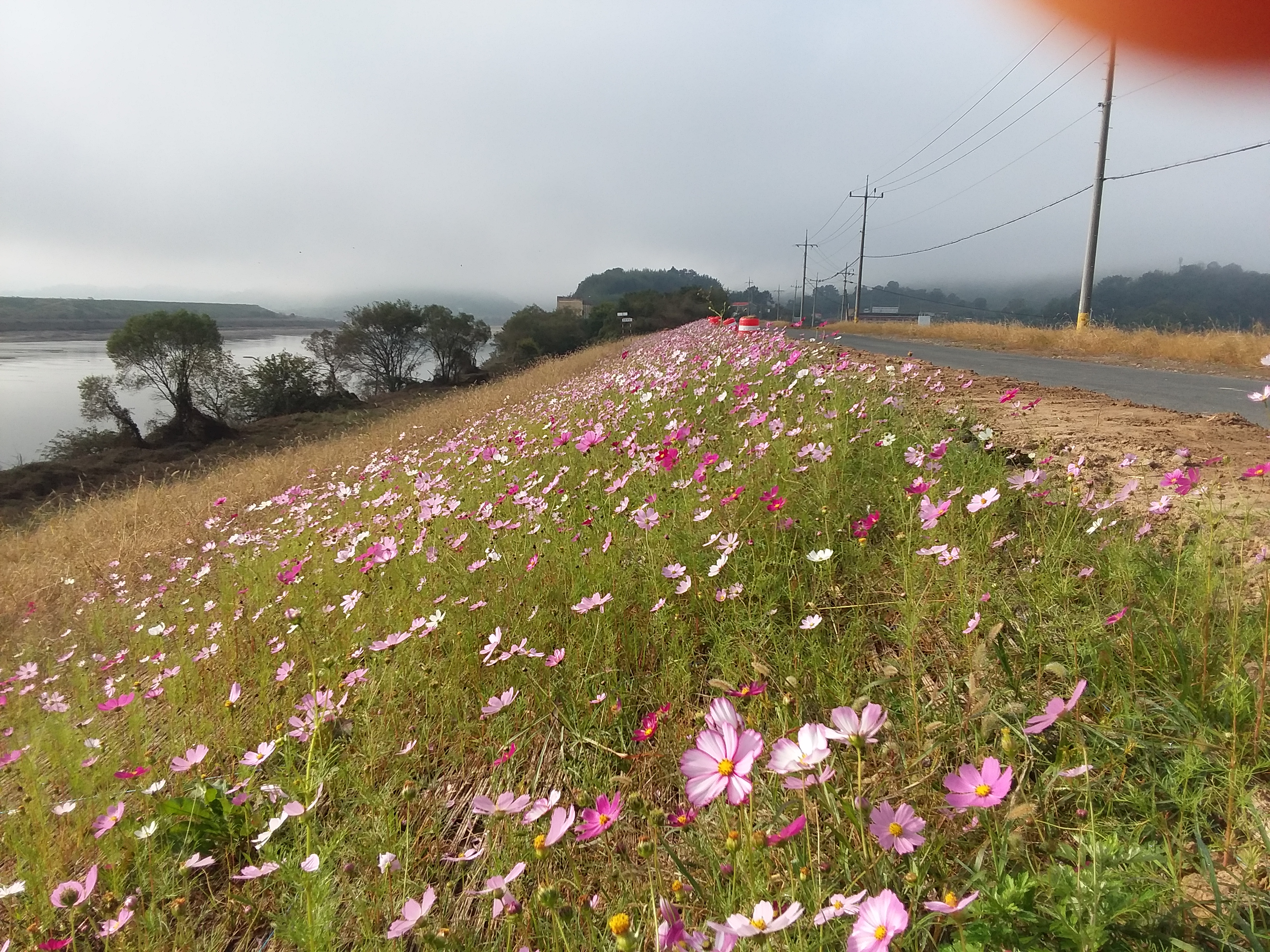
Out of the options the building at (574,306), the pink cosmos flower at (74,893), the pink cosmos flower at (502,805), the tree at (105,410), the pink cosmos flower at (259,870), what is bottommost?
the tree at (105,410)

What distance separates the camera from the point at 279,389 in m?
33.0

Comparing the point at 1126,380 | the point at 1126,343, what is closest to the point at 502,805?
the point at 1126,380

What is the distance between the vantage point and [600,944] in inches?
43.2

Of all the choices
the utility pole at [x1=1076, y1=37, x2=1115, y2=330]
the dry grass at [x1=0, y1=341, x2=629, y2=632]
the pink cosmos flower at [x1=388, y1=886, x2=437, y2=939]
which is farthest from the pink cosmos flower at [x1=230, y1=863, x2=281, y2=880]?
the utility pole at [x1=1076, y1=37, x2=1115, y2=330]

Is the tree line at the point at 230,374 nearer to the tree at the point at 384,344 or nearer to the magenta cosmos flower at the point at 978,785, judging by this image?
the tree at the point at 384,344

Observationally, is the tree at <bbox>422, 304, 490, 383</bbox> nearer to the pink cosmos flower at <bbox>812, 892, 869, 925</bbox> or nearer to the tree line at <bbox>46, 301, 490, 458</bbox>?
the tree line at <bbox>46, 301, 490, 458</bbox>

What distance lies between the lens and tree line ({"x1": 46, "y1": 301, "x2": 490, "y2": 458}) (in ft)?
86.4

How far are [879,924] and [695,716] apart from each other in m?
0.67

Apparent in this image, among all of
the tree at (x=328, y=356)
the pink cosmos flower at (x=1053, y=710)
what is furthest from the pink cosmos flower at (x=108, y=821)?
the tree at (x=328, y=356)

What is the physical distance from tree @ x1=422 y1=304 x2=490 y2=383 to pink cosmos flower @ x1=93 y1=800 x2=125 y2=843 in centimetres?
4412

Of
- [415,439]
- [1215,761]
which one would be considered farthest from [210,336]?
[1215,761]

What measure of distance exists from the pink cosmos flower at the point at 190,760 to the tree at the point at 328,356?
37150mm

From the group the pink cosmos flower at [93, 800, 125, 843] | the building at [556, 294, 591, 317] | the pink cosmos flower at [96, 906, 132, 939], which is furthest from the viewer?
the building at [556, 294, 591, 317]

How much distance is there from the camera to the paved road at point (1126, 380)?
5.80m
